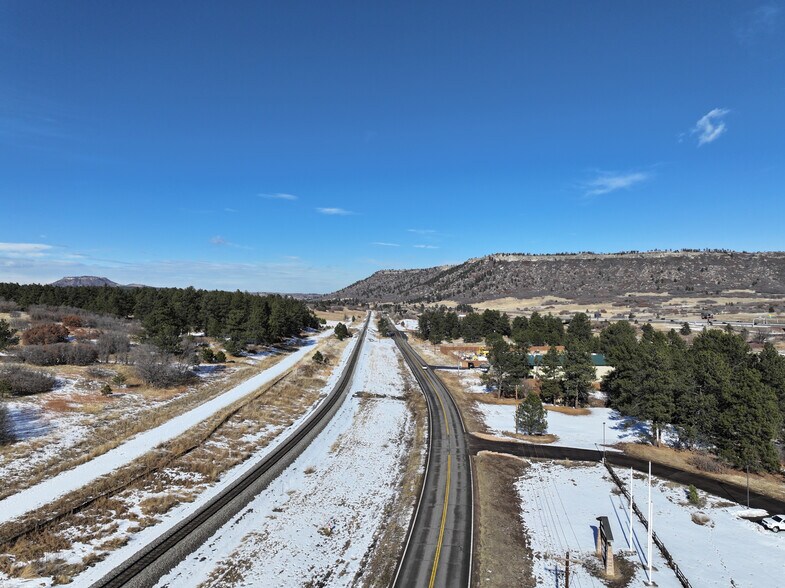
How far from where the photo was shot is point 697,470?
36.0 meters

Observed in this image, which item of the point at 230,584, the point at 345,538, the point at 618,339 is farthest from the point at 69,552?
the point at 618,339

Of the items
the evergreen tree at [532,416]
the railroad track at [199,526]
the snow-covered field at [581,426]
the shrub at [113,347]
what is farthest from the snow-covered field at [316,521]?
the shrub at [113,347]

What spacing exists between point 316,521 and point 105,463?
1675 cm

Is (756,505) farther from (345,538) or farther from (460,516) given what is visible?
(345,538)

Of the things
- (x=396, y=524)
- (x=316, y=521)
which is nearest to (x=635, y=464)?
(x=396, y=524)

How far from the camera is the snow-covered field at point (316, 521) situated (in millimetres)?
20812

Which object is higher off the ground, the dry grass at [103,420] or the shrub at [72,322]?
the shrub at [72,322]

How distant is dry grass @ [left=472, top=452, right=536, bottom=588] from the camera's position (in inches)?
831

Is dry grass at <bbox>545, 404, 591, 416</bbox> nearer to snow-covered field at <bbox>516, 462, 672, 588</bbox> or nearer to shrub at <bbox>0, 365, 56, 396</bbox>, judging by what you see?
snow-covered field at <bbox>516, 462, 672, 588</bbox>

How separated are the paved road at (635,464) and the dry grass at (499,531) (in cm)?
385

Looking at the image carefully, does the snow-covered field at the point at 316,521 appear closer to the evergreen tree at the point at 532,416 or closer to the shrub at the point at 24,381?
the evergreen tree at the point at 532,416

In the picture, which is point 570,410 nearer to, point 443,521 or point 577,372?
point 577,372

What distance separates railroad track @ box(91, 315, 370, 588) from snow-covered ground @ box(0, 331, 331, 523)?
842 centimetres

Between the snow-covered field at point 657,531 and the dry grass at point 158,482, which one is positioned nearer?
the dry grass at point 158,482
